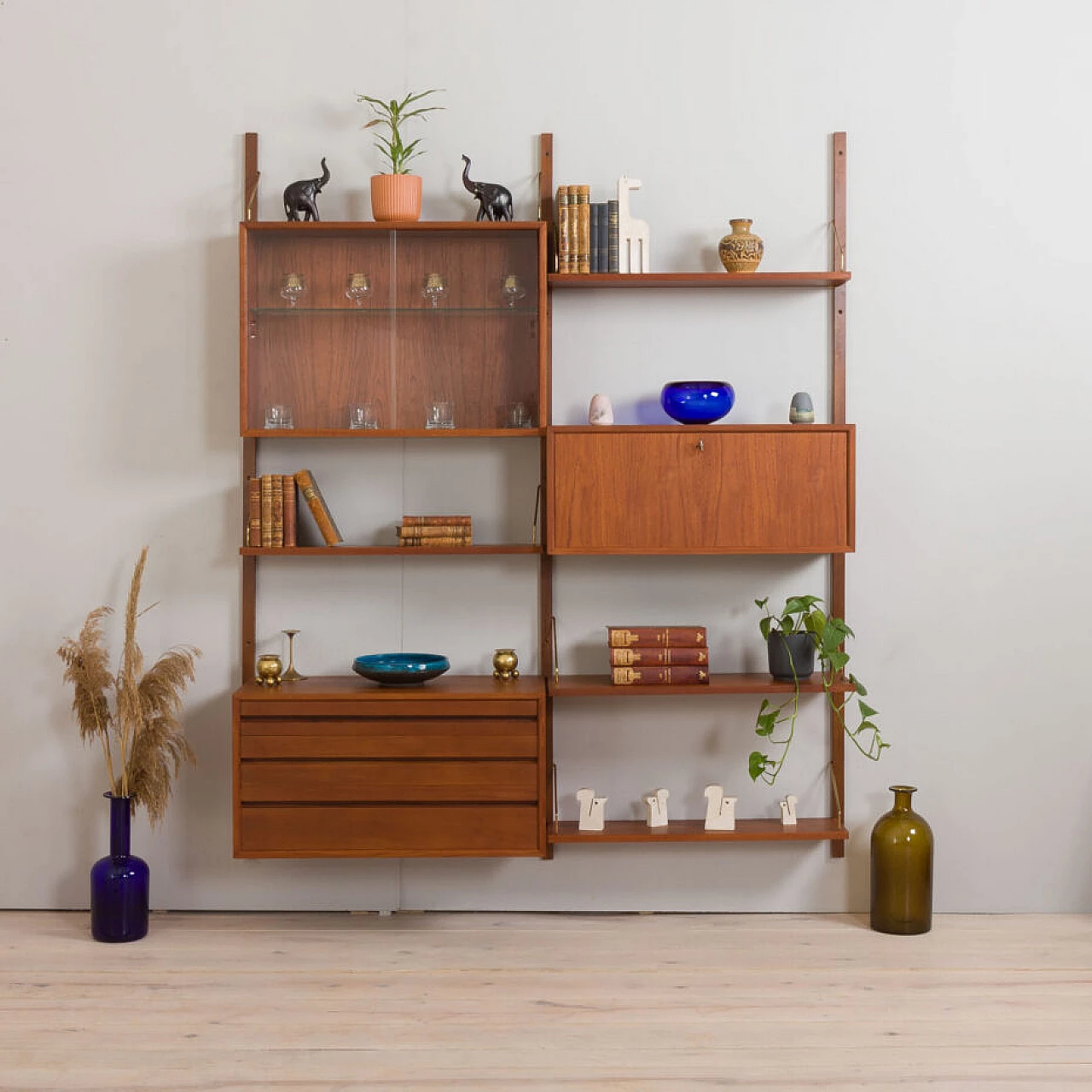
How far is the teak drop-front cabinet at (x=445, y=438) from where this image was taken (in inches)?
126

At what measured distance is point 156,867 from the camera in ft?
11.6

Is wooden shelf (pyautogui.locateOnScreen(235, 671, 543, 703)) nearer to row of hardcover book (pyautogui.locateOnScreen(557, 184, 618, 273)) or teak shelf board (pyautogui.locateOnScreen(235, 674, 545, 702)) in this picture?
teak shelf board (pyautogui.locateOnScreen(235, 674, 545, 702))

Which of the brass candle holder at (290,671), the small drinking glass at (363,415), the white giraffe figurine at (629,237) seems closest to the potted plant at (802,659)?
the white giraffe figurine at (629,237)

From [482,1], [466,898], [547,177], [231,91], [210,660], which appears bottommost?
[466,898]

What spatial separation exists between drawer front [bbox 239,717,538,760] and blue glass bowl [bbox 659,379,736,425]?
1.01m

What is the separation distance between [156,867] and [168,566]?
0.89 meters

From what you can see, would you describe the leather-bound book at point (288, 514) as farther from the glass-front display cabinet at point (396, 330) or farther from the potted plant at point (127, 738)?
the potted plant at point (127, 738)

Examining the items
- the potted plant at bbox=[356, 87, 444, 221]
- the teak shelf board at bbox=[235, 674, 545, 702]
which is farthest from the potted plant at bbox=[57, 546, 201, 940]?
the potted plant at bbox=[356, 87, 444, 221]

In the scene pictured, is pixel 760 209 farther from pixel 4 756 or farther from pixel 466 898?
pixel 4 756

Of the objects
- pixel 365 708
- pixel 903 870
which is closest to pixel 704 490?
pixel 365 708

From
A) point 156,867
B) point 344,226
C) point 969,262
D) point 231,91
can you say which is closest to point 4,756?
point 156,867

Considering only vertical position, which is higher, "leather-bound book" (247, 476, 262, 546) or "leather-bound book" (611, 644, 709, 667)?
"leather-bound book" (247, 476, 262, 546)

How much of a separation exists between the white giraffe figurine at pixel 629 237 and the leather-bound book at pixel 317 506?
3.50 ft

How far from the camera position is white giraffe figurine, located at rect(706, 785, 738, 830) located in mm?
3426
